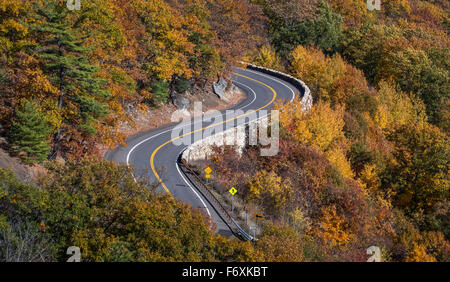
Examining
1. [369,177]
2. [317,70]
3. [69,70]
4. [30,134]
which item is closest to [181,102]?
[69,70]

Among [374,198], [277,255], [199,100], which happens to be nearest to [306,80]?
[199,100]

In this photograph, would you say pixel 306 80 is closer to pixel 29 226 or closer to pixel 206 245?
pixel 206 245

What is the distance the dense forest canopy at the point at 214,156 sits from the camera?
19.6 metres

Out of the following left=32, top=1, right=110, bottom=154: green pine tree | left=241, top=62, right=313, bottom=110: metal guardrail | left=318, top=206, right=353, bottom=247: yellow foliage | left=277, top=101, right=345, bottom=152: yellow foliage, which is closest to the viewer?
left=32, top=1, right=110, bottom=154: green pine tree

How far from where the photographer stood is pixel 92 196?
69.9 ft

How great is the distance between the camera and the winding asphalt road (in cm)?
3064

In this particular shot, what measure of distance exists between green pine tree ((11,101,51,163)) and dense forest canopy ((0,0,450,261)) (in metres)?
0.08

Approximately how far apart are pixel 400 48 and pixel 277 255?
55.2 metres

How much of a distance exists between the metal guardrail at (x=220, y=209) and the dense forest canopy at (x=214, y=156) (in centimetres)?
192

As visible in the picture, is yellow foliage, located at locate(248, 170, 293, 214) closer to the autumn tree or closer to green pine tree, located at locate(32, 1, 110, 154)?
green pine tree, located at locate(32, 1, 110, 154)

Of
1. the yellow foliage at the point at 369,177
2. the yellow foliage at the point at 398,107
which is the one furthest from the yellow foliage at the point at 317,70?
the yellow foliage at the point at 369,177

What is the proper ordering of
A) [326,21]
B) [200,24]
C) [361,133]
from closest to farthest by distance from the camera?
[200,24]
[361,133]
[326,21]

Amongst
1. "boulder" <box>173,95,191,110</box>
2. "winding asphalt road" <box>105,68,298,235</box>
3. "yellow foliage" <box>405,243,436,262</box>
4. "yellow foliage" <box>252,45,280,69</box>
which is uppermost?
"yellow foliage" <box>252,45,280,69</box>

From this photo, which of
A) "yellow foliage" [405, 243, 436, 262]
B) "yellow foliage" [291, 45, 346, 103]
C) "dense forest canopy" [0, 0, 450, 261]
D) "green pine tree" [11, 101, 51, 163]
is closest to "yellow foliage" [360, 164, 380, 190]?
"dense forest canopy" [0, 0, 450, 261]
